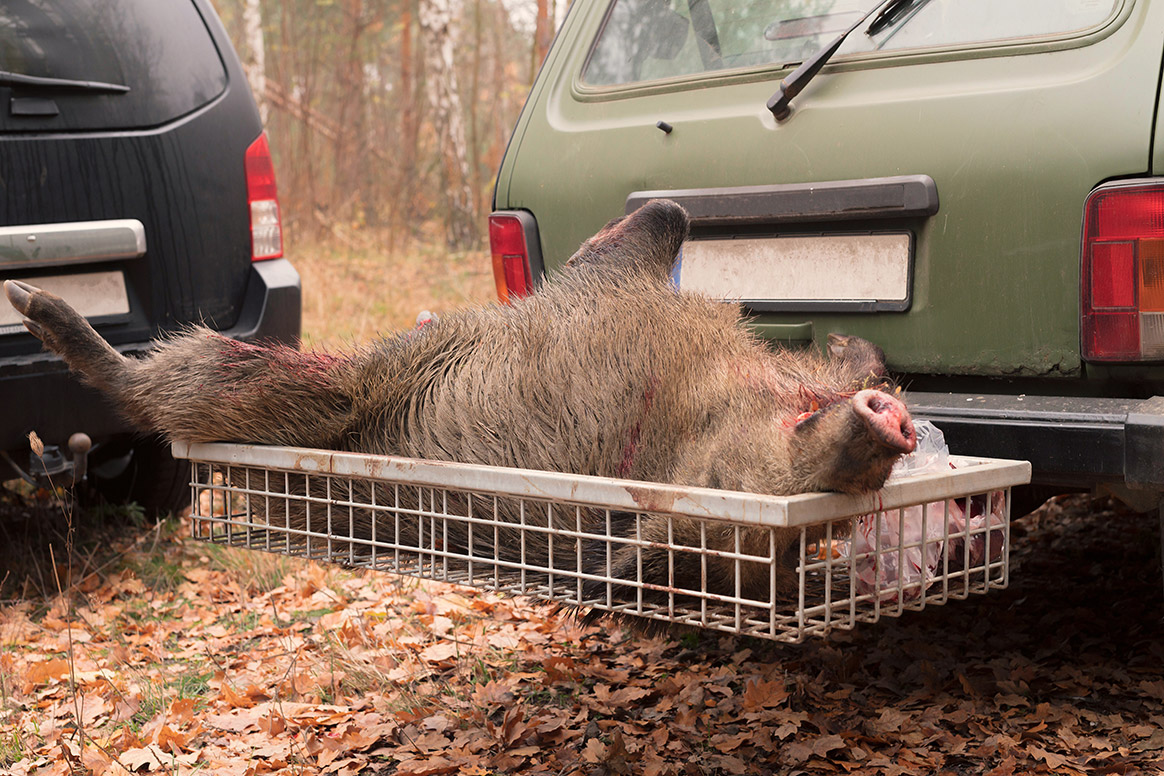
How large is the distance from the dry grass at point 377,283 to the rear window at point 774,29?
15.2 ft

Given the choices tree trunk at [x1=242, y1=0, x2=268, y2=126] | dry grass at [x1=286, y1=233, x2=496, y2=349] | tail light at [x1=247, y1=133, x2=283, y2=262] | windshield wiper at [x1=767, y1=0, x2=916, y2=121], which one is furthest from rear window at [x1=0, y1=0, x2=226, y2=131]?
tree trunk at [x1=242, y1=0, x2=268, y2=126]

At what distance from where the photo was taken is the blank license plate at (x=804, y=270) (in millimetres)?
2645

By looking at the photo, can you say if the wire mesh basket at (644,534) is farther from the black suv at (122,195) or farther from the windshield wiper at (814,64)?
the black suv at (122,195)

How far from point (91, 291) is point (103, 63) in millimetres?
809

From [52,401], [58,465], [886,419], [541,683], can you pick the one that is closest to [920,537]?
[886,419]

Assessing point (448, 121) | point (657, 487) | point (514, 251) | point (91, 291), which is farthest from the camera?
point (448, 121)

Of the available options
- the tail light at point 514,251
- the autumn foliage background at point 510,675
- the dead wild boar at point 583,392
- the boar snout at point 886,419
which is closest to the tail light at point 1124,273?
the dead wild boar at point 583,392

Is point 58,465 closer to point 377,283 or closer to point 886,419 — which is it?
point 886,419

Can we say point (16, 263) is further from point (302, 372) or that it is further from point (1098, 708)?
point (1098, 708)

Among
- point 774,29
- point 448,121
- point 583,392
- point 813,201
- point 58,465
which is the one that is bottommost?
point 58,465

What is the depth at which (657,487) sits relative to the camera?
5.79 ft

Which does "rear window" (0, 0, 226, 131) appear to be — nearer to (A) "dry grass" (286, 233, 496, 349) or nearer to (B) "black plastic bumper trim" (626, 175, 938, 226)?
(B) "black plastic bumper trim" (626, 175, 938, 226)

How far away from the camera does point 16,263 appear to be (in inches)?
136

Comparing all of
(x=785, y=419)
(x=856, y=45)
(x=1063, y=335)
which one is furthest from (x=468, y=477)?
(x=856, y=45)
